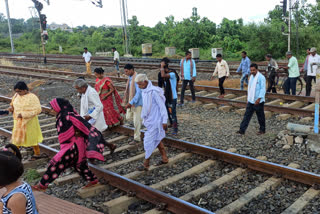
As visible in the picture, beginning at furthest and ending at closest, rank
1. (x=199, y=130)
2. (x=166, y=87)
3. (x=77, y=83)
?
(x=199, y=130), (x=166, y=87), (x=77, y=83)

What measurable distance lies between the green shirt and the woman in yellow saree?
7891mm

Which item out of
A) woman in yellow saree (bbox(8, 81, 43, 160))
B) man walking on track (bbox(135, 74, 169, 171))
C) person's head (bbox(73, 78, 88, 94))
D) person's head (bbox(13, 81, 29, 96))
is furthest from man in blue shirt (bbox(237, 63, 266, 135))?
person's head (bbox(13, 81, 29, 96))

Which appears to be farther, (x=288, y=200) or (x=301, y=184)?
(x=301, y=184)

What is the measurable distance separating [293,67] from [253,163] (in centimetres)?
606

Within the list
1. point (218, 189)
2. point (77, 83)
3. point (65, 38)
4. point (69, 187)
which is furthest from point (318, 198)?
point (65, 38)

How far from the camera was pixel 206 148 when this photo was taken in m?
6.00

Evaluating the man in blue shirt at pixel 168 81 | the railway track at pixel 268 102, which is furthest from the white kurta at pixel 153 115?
the railway track at pixel 268 102

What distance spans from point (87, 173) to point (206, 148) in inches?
90.9

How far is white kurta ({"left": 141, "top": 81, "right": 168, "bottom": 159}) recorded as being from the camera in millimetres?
5492

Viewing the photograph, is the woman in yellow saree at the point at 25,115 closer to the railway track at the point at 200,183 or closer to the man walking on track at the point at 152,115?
the railway track at the point at 200,183

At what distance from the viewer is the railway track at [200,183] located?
434cm

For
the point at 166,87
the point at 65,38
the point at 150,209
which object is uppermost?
the point at 65,38

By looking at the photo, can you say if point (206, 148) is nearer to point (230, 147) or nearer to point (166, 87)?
point (230, 147)

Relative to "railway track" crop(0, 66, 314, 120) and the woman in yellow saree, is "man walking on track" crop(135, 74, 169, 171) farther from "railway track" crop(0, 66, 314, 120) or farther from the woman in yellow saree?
"railway track" crop(0, 66, 314, 120)
